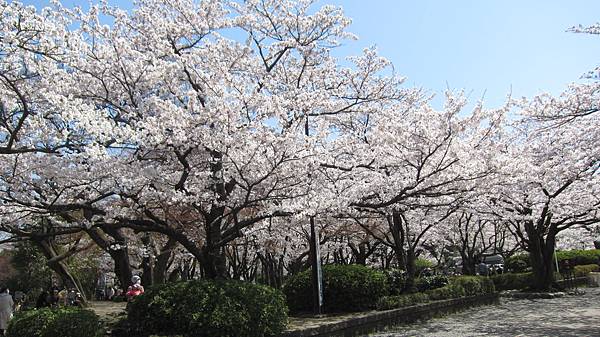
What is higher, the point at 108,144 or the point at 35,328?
the point at 108,144

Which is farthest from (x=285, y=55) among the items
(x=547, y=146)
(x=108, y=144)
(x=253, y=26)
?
(x=547, y=146)

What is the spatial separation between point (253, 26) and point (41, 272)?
2522 cm

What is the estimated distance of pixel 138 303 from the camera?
8.53 metres

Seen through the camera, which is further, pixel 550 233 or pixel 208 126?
pixel 550 233

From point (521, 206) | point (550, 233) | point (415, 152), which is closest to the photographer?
point (415, 152)

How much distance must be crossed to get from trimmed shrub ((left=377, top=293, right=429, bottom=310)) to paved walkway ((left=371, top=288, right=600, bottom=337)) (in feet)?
2.16

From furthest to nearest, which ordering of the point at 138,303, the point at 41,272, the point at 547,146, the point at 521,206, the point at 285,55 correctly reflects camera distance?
the point at 41,272, the point at 521,206, the point at 547,146, the point at 285,55, the point at 138,303

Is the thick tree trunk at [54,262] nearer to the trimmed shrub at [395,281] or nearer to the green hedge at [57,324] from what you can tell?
the green hedge at [57,324]

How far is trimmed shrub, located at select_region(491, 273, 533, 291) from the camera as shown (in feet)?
70.9

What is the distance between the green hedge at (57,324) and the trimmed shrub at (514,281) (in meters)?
18.8

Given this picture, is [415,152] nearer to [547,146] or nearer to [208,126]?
[208,126]

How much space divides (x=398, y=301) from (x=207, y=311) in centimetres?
615

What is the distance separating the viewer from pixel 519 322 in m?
11.4

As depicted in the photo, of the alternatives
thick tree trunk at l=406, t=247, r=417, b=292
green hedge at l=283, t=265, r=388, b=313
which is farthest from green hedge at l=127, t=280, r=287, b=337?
thick tree trunk at l=406, t=247, r=417, b=292
